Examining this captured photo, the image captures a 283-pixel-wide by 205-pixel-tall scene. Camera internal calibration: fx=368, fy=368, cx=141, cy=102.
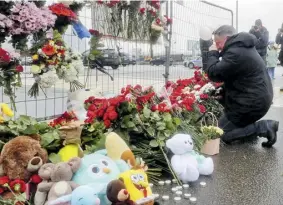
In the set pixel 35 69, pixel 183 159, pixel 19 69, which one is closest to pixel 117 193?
pixel 183 159

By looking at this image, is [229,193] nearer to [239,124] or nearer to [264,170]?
[264,170]

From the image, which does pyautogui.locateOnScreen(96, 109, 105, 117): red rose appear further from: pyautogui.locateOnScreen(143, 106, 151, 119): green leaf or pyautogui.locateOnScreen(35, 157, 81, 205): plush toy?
pyautogui.locateOnScreen(35, 157, 81, 205): plush toy

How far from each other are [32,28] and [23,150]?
1.25 m

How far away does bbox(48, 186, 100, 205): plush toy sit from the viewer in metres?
Result: 2.03

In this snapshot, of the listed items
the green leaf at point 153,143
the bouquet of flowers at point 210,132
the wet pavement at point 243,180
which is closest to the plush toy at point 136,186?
the wet pavement at point 243,180

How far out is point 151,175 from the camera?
313 cm

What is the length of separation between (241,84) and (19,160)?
2.77 metres

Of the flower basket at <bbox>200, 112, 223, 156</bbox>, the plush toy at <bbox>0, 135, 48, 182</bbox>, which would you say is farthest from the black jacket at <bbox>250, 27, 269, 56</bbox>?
the plush toy at <bbox>0, 135, 48, 182</bbox>

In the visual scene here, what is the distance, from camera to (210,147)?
391cm

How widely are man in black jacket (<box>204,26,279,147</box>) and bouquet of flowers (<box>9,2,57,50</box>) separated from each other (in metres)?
1.96

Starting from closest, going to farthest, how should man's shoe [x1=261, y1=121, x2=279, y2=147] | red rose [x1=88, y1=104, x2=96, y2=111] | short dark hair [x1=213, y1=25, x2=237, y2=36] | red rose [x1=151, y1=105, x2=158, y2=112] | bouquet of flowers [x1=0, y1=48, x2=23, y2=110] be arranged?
bouquet of flowers [x1=0, y1=48, x2=23, y2=110] < red rose [x1=88, y1=104, x2=96, y2=111] < red rose [x1=151, y1=105, x2=158, y2=112] < man's shoe [x1=261, y1=121, x2=279, y2=147] < short dark hair [x1=213, y1=25, x2=237, y2=36]

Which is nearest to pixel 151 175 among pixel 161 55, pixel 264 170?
pixel 264 170

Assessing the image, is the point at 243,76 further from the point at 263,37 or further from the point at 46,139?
the point at 263,37

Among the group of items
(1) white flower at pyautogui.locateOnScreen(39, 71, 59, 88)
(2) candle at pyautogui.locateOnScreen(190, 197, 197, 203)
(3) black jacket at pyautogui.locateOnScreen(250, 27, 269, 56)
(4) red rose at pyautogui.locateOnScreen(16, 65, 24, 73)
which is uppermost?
(3) black jacket at pyautogui.locateOnScreen(250, 27, 269, 56)
